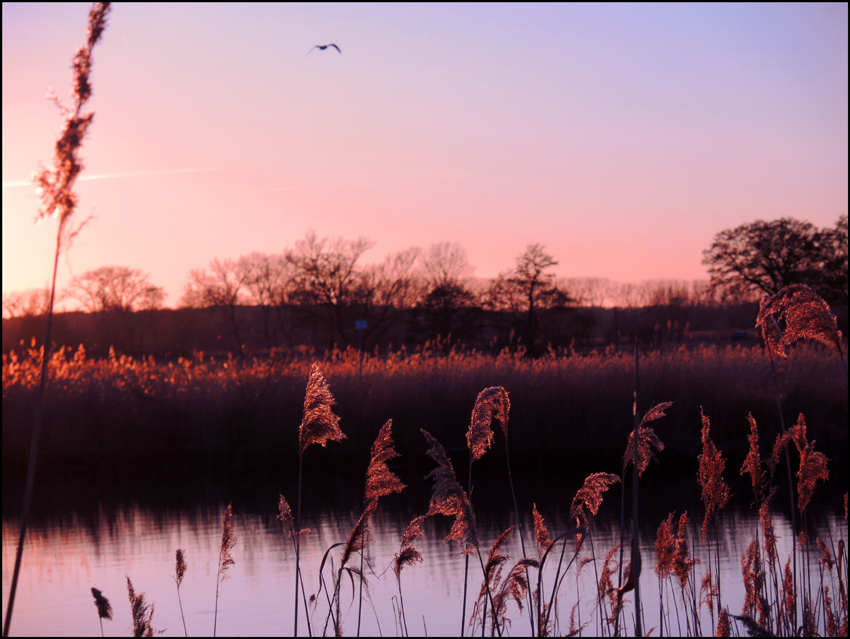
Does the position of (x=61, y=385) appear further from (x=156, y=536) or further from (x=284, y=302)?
(x=284, y=302)

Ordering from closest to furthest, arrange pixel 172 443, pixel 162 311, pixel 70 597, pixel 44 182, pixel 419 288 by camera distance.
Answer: pixel 44 182
pixel 70 597
pixel 172 443
pixel 419 288
pixel 162 311

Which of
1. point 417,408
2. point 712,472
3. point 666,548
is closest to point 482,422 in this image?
point 666,548

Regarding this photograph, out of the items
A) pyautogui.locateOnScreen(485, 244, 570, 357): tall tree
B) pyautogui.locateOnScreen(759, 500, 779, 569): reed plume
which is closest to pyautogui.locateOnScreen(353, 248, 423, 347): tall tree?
pyautogui.locateOnScreen(485, 244, 570, 357): tall tree

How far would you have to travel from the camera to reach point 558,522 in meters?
8.33

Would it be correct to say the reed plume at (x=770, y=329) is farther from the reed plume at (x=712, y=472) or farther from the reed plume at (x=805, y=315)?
the reed plume at (x=712, y=472)

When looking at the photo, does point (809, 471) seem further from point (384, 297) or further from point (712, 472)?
point (384, 297)

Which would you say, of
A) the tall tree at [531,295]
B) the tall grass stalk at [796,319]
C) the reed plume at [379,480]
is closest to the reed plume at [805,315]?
the tall grass stalk at [796,319]

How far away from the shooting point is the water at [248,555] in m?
5.67

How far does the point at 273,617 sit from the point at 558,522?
368 cm

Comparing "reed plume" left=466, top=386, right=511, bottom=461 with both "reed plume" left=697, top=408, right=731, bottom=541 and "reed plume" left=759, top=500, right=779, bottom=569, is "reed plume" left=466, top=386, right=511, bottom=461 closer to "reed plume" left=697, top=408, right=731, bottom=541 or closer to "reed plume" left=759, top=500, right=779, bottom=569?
"reed plume" left=697, top=408, right=731, bottom=541

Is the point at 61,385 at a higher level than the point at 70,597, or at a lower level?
higher

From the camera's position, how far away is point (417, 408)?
13297 millimetres

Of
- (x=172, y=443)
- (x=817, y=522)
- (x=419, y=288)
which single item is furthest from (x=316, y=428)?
(x=419, y=288)

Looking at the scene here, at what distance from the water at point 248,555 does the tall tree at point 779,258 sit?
35.7 meters
